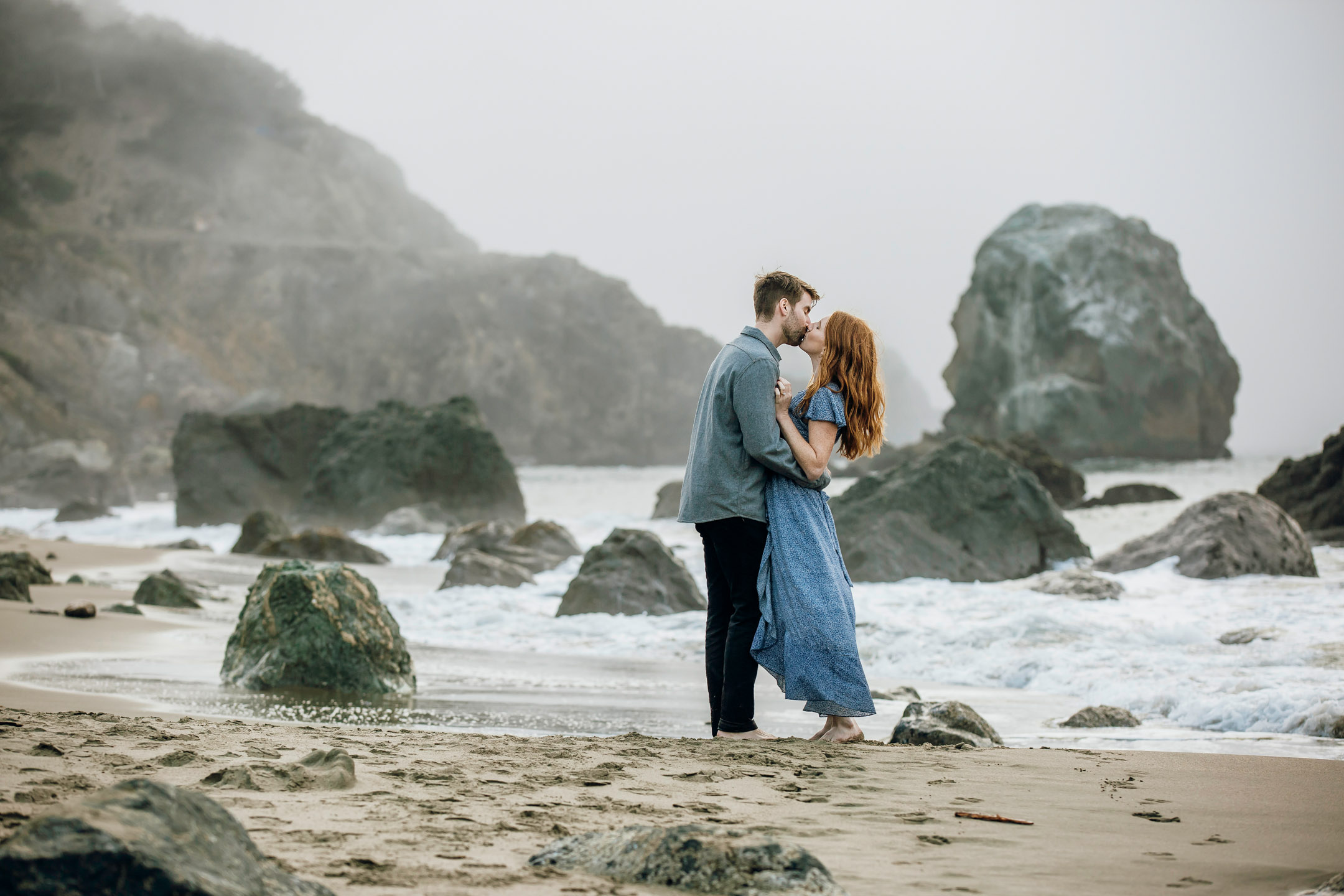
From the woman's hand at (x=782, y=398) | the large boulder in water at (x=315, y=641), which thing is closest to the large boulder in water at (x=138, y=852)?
the woman's hand at (x=782, y=398)

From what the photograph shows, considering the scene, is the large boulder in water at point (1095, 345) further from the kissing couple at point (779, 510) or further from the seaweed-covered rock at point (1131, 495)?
the kissing couple at point (779, 510)

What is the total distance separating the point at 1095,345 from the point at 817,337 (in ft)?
190

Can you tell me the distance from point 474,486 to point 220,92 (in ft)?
328

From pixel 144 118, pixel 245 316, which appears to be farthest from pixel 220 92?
pixel 245 316

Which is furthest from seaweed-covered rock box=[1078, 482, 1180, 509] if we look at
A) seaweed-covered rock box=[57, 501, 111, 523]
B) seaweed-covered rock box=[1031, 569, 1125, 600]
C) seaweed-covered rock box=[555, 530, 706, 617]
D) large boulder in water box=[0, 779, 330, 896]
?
seaweed-covered rock box=[57, 501, 111, 523]

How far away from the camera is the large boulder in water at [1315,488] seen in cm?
1550

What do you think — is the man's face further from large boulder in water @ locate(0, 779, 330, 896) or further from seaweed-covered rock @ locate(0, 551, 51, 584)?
seaweed-covered rock @ locate(0, 551, 51, 584)

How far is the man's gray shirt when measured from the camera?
4074 mm

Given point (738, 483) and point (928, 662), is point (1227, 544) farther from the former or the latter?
point (738, 483)

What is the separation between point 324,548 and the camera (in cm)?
1641

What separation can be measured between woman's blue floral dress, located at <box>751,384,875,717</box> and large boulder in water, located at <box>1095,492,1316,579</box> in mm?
8544

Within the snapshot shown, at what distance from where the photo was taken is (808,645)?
4.05 metres

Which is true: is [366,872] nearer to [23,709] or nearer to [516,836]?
[516,836]

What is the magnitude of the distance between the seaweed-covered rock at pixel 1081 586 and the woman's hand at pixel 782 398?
22.7 feet
